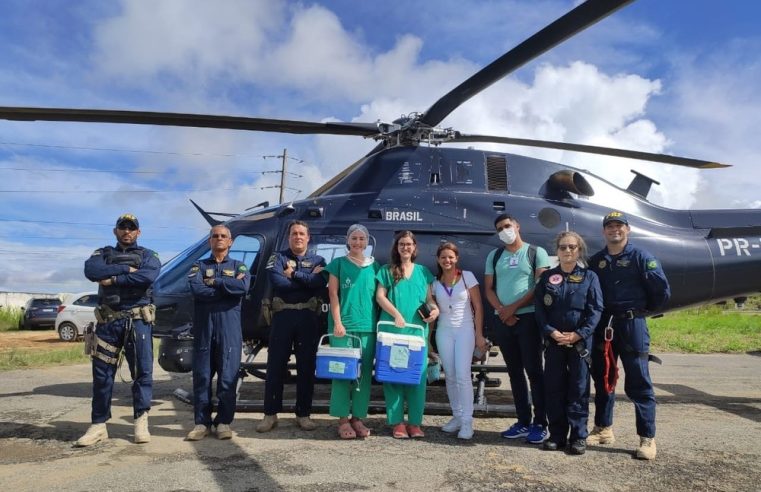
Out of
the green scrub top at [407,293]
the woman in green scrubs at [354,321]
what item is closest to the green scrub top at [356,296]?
the woman in green scrubs at [354,321]

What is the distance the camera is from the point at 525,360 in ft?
16.3

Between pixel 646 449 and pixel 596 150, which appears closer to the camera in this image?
pixel 646 449

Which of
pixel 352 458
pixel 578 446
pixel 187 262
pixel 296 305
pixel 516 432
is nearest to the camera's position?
pixel 352 458

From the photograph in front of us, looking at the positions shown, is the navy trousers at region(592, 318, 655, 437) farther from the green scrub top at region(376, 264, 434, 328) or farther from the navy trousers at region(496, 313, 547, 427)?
the green scrub top at region(376, 264, 434, 328)

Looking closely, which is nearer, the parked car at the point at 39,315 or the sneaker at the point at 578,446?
the sneaker at the point at 578,446

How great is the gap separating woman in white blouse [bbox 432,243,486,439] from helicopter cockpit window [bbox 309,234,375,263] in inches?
63.0

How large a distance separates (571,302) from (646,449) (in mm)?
1295

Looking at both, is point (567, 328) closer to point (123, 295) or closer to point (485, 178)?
point (485, 178)

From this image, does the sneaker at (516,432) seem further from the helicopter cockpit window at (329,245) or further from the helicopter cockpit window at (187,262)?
the helicopter cockpit window at (187,262)

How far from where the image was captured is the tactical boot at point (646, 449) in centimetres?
445

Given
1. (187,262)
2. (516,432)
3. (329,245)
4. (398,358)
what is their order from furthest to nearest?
(187,262), (329,245), (516,432), (398,358)

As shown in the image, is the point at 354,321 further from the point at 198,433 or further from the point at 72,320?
the point at 72,320

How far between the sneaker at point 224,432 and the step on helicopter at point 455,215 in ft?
4.22

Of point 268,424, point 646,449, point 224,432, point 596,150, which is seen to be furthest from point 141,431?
point 596,150
